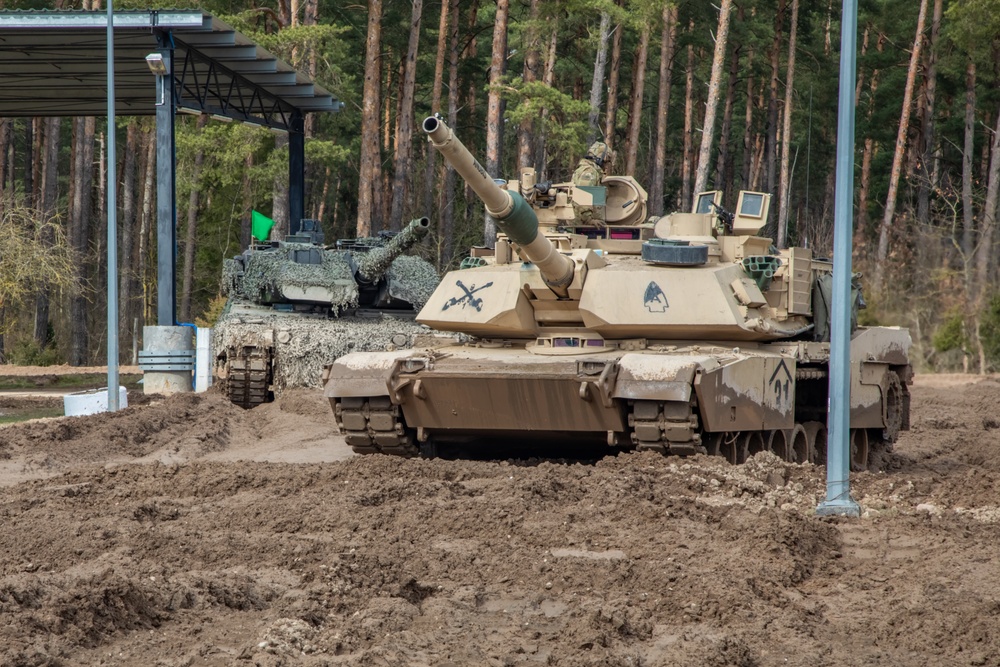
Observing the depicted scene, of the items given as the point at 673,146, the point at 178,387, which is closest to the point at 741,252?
the point at 178,387

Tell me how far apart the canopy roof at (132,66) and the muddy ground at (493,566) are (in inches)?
387

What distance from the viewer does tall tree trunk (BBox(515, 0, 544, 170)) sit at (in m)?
26.5

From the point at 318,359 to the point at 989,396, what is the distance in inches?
468

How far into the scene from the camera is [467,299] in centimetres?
1320

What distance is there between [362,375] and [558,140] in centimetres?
1745

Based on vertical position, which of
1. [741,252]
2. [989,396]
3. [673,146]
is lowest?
[989,396]

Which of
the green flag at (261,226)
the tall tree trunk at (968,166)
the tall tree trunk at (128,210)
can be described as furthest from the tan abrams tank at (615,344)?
the tall tree trunk at (128,210)

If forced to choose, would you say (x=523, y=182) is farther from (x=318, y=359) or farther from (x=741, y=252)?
(x=318, y=359)

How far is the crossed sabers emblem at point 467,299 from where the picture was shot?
13.1 m

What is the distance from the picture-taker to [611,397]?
11.3 metres

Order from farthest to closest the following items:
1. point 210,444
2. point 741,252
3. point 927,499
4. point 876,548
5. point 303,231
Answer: point 303,231, point 210,444, point 741,252, point 927,499, point 876,548

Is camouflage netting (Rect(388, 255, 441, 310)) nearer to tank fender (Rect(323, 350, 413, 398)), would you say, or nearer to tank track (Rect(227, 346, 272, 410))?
tank track (Rect(227, 346, 272, 410))

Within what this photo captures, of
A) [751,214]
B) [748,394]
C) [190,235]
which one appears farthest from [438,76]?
[748,394]

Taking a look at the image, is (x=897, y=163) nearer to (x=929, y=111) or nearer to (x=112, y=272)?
(x=929, y=111)
